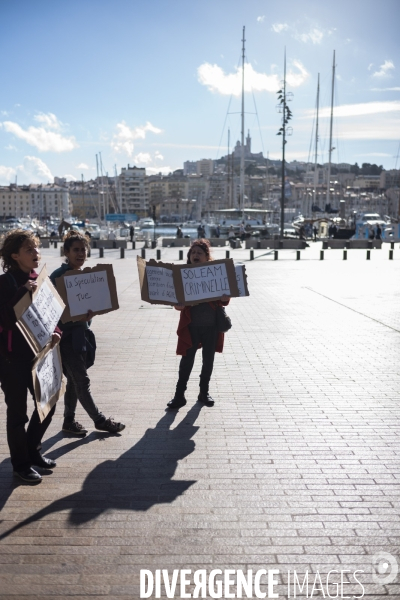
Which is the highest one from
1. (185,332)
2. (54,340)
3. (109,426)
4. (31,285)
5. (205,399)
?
(31,285)

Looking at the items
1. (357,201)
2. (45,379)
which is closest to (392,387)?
(45,379)

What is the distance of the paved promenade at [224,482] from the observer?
3768 millimetres

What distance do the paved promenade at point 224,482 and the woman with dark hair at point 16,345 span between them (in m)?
0.25

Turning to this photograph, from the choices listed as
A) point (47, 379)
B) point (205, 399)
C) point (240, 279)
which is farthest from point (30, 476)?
point (240, 279)

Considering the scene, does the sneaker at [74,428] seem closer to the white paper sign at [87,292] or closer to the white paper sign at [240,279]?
the white paper sign at [87,292]

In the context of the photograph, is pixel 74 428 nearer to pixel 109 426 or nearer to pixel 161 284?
pixel 109 426

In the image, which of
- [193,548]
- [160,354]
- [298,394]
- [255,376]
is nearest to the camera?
[193,548]

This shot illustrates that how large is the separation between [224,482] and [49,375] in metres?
1.54

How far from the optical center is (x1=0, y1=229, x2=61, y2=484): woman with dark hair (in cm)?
469

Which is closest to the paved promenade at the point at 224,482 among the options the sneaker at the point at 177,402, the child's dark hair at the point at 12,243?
the sneaker at the point at 177,402

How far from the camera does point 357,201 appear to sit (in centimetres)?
18800

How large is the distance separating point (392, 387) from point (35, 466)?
4358mm

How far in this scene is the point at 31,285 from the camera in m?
4.68

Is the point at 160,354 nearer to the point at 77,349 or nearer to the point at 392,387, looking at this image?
the point at 392,387
